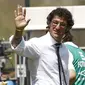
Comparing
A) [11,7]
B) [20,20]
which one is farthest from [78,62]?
[11,7]

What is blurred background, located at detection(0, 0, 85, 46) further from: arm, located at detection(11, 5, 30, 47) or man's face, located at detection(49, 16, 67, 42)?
arm, located at detection(11, 5, 30, 47)

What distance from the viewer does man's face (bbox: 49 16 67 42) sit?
2.45 metres

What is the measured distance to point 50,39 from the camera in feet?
8.09

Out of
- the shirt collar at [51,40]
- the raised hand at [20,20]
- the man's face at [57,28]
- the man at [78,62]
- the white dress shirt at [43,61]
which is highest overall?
the raised hand at [20,20]

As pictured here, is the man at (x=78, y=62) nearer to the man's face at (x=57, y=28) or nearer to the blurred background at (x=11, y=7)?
the man's face at (x=57, y=28)

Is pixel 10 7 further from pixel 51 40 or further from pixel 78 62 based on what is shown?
pixel 51 40

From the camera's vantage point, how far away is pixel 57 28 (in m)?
2.45

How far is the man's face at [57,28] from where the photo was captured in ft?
8.04

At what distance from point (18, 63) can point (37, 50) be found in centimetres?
168

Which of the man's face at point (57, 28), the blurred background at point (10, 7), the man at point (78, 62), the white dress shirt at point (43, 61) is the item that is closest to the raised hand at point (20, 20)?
the white dress shirt at point (43, 61)

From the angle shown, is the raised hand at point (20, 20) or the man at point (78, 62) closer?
the raised hand at point (20, 20)

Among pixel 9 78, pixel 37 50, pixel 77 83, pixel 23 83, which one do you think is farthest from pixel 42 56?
pixel 9 78

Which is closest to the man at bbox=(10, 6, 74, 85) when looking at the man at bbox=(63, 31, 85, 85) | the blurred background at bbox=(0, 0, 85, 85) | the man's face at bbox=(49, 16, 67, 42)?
the man's face at bbox=(49, 16, 67, 42)

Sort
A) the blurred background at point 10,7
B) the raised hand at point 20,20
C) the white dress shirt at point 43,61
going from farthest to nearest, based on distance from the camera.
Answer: the blurred background at point 10,7
the white dress shirt at point 43,61
the raised hand at point 20,20
